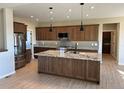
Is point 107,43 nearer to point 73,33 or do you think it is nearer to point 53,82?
point 73,33

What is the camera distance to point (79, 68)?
14.4 feet

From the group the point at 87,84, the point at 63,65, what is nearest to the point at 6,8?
the point at 63,65

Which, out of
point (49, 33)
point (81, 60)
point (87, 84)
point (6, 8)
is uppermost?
point (6, 8)

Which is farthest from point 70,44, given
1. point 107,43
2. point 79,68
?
point 107,43

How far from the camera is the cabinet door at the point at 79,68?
4301 mm

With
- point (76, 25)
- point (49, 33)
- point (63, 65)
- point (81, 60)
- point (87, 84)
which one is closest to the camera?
point (87, 84)

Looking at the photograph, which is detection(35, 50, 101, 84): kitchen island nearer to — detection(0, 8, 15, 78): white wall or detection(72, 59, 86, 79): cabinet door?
detection(72, 59, 86, 79): cabinet door

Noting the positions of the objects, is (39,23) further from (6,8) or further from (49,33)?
(6,8)

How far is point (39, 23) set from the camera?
29.8 ft

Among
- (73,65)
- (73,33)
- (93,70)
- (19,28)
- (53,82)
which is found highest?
(19,28)

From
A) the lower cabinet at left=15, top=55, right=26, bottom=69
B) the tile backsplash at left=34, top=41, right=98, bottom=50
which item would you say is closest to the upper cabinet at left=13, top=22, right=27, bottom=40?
the lower cabinet at left=15, top=55, right=26, bottom=69

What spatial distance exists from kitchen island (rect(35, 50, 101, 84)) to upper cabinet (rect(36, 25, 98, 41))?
291cm

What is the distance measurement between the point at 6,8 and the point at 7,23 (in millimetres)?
553

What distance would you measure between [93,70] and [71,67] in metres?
0.79
